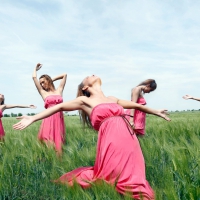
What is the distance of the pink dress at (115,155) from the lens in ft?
8.39

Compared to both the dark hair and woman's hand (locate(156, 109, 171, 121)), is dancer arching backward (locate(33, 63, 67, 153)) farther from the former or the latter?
woman's hand (locate(156, 109, 171, 121))

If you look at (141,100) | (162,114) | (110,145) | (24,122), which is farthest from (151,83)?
(24,122)

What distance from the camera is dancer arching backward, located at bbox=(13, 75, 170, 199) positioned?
2.56 m

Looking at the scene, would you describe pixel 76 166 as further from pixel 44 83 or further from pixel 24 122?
pixel 44 83

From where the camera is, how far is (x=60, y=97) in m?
4.93

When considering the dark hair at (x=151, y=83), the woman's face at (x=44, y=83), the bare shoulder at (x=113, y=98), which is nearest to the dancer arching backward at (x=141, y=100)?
the dark hair at (x=151, y=83)

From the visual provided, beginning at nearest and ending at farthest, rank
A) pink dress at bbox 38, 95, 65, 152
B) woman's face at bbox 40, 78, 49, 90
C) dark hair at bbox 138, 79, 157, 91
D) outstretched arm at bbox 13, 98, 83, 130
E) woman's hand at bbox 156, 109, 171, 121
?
1. outstretched arm at bbox 13, 98, 83, 130
2. woman's hand at bbox 156, 109, 171, 121
3. pink dress at bbox 38, 95, 65, 152
4. woman's face at bbox 40, 78, 49, 90
5. dark hair at bbox 138, 79, 157, 91

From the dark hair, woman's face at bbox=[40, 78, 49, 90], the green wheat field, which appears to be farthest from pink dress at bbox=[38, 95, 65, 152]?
the green wheat field

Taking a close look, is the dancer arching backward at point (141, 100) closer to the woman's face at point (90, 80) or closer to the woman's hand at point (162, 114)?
the woman's hand at point (162, 114)

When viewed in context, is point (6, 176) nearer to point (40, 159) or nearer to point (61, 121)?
point (40, 159)

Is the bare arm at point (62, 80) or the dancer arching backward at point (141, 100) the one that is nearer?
the dancer arching backward at point (141, 100)

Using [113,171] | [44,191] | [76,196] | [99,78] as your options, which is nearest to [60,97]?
[99,78]

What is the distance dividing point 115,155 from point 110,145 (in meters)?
0.10

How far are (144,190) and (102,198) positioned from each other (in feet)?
2.27
